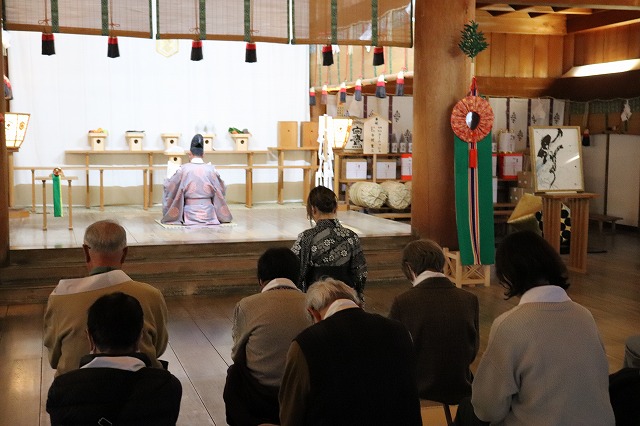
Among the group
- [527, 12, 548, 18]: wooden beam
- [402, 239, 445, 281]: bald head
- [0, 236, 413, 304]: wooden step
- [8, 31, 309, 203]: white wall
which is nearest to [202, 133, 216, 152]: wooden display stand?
[8, 31, 309, 203]: white wall

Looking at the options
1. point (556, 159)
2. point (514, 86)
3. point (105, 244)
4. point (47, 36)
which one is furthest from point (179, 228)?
point (105, 244)

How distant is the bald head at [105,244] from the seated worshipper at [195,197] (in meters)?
5.97

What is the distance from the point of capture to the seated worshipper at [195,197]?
8.88 metres

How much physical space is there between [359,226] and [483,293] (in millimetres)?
1929

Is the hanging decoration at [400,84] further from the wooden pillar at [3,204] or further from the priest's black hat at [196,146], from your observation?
the wooden pillar at [3,204]

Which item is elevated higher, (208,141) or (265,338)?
(208,141)

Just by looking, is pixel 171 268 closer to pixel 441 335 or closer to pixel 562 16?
pixel 441 335

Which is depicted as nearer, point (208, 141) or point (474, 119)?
point (474, 119)

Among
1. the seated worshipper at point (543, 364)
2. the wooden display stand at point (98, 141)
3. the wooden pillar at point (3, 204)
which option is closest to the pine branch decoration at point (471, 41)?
the wooden pillar at point (3, 204)

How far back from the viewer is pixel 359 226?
8.34 m

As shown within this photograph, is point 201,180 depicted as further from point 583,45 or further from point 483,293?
point 583,45

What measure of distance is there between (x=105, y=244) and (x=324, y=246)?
1503 mm

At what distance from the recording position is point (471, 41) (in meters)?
6.85

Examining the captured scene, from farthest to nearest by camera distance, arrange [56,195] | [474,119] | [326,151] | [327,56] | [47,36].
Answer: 1. [326,151]
2. [56,195]
3. [327,56]
4. [474,119]
5. [47,36]
